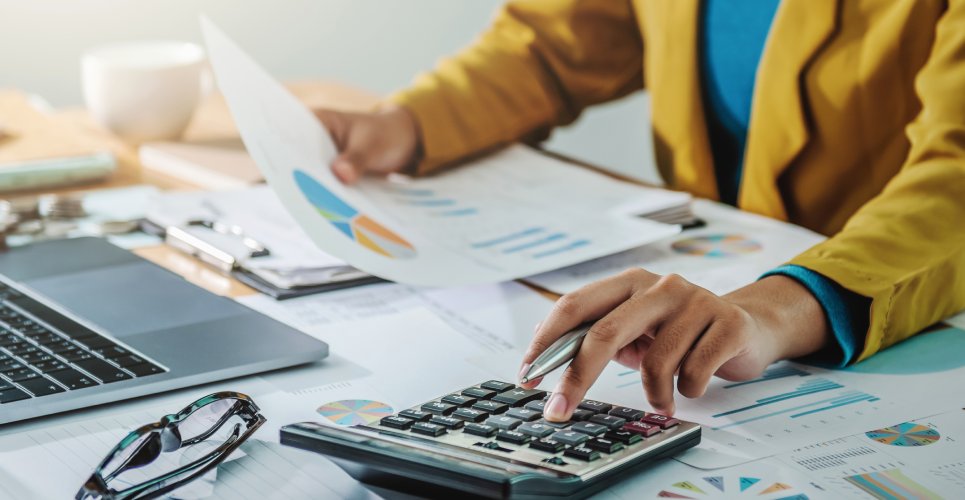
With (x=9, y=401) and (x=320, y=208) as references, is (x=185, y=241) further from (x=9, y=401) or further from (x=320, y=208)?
(x=9, y=401)

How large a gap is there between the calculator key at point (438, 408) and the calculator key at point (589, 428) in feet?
0.23

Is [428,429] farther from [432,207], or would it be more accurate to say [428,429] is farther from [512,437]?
[432,207]

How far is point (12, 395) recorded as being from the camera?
2.04ft

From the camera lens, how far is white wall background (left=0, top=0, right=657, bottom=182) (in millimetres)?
2174

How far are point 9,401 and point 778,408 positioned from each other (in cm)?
45

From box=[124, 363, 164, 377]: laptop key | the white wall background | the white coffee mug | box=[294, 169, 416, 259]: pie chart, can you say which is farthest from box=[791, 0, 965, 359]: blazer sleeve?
the white wall background

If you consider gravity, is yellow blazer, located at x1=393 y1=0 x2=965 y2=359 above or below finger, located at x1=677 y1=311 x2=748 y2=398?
above

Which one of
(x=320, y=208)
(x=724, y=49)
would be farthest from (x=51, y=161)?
(x=724, y=49)

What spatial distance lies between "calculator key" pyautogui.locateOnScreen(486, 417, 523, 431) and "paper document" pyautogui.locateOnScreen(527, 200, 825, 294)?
30 centimetres

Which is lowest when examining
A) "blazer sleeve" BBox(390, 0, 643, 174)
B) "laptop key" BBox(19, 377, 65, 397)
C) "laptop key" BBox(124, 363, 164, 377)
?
"laptop key" BBox(19, 377, 65, 397)

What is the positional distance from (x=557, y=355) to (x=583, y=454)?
9 centimetres

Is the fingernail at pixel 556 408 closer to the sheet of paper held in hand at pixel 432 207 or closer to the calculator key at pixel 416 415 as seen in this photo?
the calculator key at pixel 416 415

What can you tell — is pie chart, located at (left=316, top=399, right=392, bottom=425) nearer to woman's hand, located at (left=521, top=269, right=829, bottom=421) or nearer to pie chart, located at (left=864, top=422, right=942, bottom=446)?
woman's hand, located at (left=521, top=269, right=829, bottom=421)

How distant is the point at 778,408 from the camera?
2.13 feet
